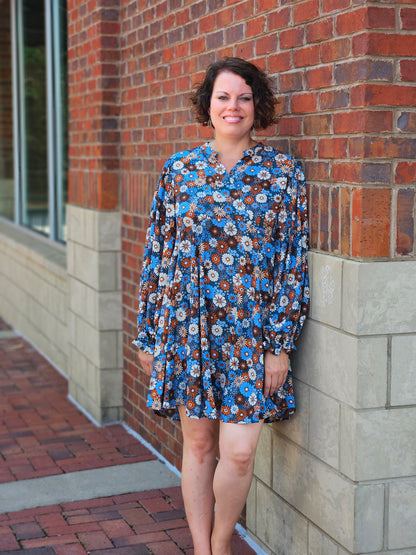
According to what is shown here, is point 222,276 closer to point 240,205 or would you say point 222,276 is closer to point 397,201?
point 240,205

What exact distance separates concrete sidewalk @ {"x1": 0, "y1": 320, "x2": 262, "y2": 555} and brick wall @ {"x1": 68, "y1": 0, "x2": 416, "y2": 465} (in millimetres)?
229

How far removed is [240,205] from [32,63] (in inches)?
230

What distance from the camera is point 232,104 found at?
313 centimetres

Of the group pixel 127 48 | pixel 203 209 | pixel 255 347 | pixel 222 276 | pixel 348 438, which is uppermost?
pixel 127 48

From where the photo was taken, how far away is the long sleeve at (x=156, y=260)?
328 cm

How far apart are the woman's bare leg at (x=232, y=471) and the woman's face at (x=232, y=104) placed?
1079 mm

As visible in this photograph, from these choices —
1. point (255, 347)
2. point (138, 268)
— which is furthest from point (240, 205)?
point (138, 268)

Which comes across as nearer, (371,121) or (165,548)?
(371,121)

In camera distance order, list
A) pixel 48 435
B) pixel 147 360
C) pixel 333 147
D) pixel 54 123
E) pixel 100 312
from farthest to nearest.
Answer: pixel 54 123
pixel 100 312
pixel 48 435
pixel 147 360
pixel 333 147

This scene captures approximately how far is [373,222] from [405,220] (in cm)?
11

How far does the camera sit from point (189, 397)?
316 centimetres

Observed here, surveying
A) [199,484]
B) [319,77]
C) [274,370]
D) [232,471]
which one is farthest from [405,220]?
[199,484]

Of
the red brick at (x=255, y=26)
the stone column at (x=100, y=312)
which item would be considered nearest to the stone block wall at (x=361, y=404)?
the red brick at (x=255, y=26)

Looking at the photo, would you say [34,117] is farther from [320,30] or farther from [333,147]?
[333,147]
